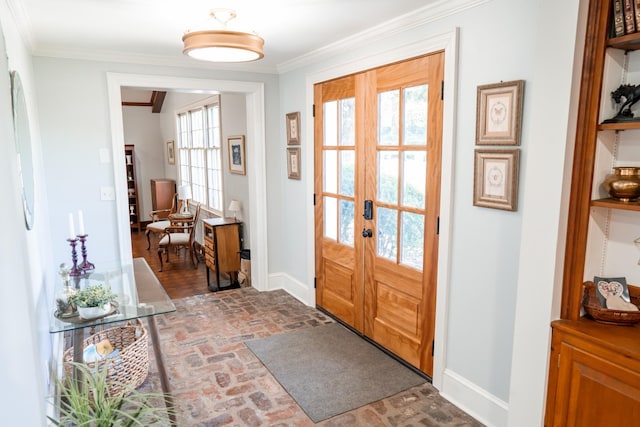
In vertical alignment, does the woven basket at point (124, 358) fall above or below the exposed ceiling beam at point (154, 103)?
below

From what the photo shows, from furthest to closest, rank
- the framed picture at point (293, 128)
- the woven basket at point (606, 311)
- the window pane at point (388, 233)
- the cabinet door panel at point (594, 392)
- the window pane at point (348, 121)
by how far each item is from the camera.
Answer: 1. the framed picture at point (293, 128)
2. the window pane at point (348, 121)
3. the window pane at point (388, 233)
4. the woven basket at point (606, 311)
5. the cabinet door panel at point (594, 392)

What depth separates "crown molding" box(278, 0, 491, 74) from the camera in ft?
7.77

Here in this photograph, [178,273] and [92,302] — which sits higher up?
[92,302]

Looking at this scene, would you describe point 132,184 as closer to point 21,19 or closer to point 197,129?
point 197,129

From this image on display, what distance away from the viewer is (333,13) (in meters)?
2.59

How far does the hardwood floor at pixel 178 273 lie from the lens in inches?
210

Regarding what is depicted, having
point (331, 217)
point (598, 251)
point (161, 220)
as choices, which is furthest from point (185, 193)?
point (598, 251)

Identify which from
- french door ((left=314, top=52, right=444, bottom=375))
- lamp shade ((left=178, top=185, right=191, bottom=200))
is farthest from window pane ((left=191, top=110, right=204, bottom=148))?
french door ((left=314, top=52, right=444, bottom=375))

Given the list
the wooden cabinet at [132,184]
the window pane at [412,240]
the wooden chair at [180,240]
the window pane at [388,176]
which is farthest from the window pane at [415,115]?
the wooden cabinet at [132,184]

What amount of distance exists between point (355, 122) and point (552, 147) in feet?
5.84

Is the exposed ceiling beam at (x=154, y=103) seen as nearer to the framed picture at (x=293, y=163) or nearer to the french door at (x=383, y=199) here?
the framed picture at (x=293, y=163)

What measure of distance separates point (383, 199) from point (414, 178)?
1.19ft

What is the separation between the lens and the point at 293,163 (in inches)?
167

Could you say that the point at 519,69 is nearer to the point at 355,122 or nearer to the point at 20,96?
the point at 355,122
